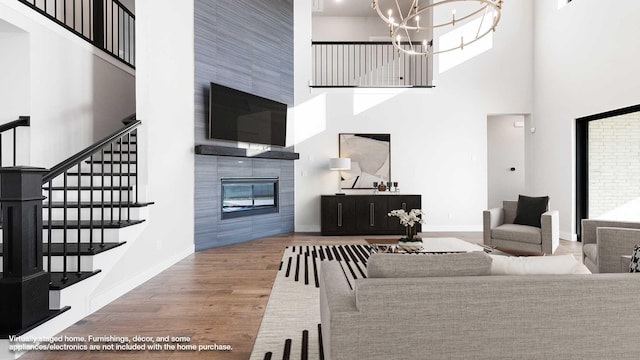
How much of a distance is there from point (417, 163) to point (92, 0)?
6.26 meters

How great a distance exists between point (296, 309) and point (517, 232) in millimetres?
3365

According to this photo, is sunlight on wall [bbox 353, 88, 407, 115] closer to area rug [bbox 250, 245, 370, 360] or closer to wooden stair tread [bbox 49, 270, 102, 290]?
area rug [bbox 250, 245, 370, 360]

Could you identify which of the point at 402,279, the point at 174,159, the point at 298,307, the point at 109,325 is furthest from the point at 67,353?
the point at 174,159

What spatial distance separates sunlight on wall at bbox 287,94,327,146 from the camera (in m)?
7.48

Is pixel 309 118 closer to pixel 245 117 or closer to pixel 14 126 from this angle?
pixel 245 117

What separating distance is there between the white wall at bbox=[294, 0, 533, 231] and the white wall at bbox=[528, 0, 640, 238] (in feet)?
1.67

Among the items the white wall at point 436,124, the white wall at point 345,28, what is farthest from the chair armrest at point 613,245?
the white wall at point 345,28

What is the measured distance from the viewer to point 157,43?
173 inches

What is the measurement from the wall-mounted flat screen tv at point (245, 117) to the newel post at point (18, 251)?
3299mm

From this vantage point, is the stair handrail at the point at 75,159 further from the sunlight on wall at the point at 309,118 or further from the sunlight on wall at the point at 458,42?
the sunlight on wall at the point at 458,42

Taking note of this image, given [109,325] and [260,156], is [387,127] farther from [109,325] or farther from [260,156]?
[109,325]

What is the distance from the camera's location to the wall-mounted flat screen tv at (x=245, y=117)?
5.63 metres

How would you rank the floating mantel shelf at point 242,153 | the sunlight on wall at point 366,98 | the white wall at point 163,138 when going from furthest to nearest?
the sunlight on wall at point 366,98
the floating mantel shelf at point 242,153
the white wall at point 163,138

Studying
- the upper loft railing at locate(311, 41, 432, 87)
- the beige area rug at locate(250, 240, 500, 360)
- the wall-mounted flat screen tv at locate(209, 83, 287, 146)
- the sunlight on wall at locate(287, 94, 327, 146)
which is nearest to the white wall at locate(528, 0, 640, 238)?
the upper loft railing at locate(311, 41, 432, 87)
